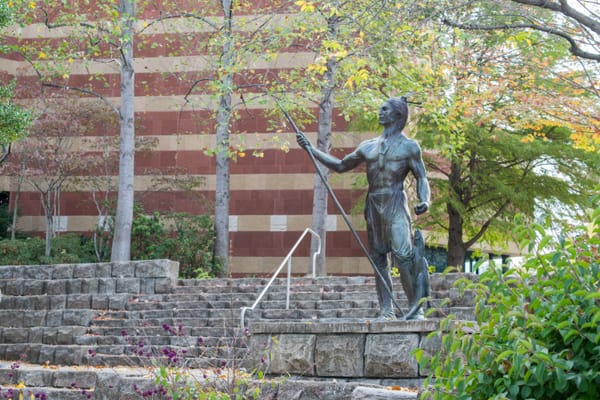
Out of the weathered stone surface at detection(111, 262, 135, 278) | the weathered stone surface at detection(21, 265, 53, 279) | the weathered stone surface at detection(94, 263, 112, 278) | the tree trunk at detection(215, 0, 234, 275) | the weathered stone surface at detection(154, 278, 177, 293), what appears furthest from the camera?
the tree trunk at detection(215, 0, 234, 275)

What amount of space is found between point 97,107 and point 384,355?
19848mm

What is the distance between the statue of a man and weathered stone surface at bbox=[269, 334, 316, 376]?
1.11 metres

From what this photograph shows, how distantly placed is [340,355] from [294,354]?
1.50ft

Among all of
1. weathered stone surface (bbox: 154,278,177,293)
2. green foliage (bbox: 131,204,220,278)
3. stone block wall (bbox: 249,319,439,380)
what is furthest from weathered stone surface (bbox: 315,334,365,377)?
green foliage (bbox: 131,204,220,278)

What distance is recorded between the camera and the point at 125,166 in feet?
70.5

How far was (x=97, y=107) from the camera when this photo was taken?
26547 millimetres

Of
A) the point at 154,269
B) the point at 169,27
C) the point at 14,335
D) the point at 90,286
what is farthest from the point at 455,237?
the point at 14,335

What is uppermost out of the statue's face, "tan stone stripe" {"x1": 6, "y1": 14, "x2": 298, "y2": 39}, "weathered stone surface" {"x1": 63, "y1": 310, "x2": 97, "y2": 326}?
"tan stone stripe" {"x1": 6, "y1": 14, "x2": 298, "y2": 39}

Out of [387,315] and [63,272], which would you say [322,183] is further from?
[387,315]

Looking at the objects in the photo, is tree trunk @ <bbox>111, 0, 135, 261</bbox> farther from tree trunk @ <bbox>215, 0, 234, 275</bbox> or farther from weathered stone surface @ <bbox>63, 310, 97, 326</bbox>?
weathered stone surface @ <bbox>63, 310, 97, 326</bbox>

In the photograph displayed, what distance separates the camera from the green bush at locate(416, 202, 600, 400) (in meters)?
4.22

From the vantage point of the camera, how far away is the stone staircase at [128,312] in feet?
38.5

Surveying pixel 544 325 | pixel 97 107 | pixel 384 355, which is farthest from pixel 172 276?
pixel 544 325

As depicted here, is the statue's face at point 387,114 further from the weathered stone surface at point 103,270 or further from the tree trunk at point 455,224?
the tree trunk at point 455,224
